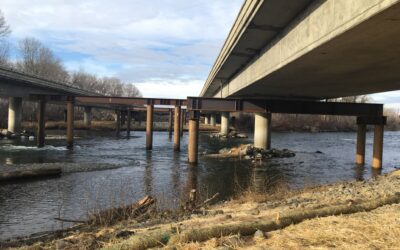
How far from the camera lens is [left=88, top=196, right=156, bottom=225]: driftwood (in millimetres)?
10328

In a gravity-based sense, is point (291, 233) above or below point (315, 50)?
below

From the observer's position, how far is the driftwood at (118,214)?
33.9ft

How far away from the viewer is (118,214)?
35.4 ft

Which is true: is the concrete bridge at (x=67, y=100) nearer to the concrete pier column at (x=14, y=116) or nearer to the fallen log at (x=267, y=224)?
the concrete pier column at (x=14, y=116)

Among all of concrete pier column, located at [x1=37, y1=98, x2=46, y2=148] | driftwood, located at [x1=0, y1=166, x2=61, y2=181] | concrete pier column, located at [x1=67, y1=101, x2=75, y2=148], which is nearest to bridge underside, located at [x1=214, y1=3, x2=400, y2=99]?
driftwood, located at [x1=0, y1=166, x2=61, y2=181]

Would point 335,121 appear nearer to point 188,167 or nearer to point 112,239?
point 188,167

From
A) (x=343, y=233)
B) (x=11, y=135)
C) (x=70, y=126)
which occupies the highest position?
(x=70, y=126)

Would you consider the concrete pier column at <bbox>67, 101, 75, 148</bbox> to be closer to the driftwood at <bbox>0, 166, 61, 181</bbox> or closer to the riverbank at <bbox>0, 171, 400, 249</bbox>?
the driftwood at <bbox>0, 166, 61, 181</bbox>

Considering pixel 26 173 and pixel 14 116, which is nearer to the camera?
pixel 26 173

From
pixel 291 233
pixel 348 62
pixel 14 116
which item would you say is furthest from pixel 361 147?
pixel 14 116

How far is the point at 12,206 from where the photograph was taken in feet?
45.0

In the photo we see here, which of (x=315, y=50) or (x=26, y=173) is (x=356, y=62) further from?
(x=26, y=173)

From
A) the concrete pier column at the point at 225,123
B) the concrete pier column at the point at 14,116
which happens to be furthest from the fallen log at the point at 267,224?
the concrete pier column at the point at 225,123

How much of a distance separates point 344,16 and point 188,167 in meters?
16.8
